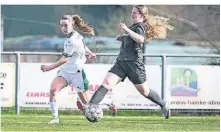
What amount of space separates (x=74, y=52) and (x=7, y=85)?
512cm

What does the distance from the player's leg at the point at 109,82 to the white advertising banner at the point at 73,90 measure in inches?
213

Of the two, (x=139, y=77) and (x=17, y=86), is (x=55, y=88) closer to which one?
(x=139, y=77)

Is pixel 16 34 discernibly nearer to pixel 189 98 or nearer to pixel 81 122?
pixel 189 98

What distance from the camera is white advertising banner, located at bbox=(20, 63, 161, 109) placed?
60.7 ft

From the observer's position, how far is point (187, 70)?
18703 millimetres

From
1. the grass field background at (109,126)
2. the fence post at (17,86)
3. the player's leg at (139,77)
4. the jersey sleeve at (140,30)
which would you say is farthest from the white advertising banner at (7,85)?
the jersey sleeve at (140,30)

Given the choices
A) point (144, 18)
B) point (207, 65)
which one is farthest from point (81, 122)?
point (207, 65)

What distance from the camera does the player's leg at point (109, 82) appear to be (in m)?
12.8

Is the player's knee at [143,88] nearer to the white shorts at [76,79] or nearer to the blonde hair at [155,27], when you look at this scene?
the blonde hair at [155,27]

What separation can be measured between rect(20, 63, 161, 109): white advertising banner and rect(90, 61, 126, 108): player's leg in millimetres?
5420

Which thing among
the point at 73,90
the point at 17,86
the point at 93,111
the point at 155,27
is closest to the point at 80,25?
the point at 155,27

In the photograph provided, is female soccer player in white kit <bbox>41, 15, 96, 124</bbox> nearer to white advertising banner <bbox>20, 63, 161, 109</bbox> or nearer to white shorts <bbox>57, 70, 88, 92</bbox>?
white shorts <bbox>57, 70, 88, 92</bbox>

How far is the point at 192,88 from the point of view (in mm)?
18703

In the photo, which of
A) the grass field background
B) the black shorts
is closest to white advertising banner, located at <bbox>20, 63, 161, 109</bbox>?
the grass field background
